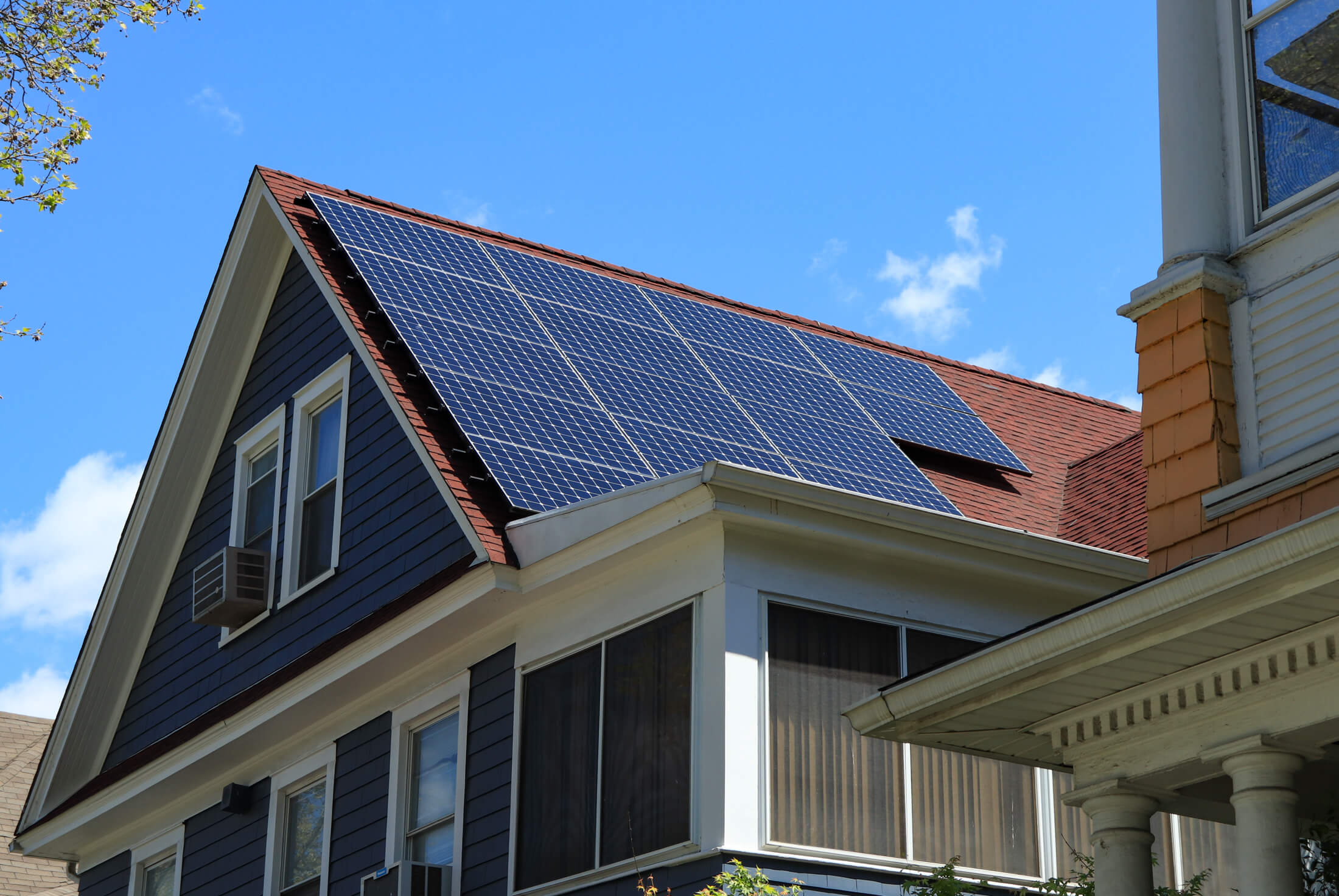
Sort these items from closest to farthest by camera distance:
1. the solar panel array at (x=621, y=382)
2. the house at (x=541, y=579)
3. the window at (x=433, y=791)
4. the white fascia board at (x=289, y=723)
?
1. the house at (x=541, y=579)
2. the white fascia board at (x=289, y=723)
3. the window at (x=433, y=791)
4. the solar panel array at (x=621, y=382)

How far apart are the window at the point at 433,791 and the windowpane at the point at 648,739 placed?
1918 mm

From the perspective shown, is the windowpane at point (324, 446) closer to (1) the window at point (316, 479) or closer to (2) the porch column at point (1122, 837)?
(1) the window at point (316, 479)

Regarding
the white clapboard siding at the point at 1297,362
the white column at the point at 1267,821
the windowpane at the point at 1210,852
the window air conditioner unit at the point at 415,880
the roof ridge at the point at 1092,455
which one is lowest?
the white column at the point at 1267,821

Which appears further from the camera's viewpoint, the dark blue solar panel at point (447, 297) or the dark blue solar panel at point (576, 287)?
the dark blue solar panel at point (576, 287)

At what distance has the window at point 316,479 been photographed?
14.4m

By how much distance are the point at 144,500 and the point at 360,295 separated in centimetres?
415

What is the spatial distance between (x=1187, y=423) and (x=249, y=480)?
11264 millimetres

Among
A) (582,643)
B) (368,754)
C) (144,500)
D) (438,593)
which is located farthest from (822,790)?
(144,500)

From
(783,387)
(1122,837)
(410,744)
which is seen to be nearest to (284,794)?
(410,744)

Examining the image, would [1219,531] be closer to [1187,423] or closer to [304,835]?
[1187,423]

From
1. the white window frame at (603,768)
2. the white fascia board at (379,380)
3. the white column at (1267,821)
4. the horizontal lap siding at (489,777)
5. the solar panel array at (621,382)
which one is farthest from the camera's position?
the solar panel array at (621,382)

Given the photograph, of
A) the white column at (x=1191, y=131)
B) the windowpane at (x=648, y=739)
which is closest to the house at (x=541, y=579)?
the windowpane at (x=648, y=739)

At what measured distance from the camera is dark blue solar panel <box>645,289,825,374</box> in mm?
15141

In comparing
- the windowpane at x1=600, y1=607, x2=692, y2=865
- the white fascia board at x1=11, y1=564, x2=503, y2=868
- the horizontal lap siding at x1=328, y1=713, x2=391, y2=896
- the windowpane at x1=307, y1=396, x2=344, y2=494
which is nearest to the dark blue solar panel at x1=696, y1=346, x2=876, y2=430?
the windowpane at x1=307, y1=396, x2=344, y2=494
